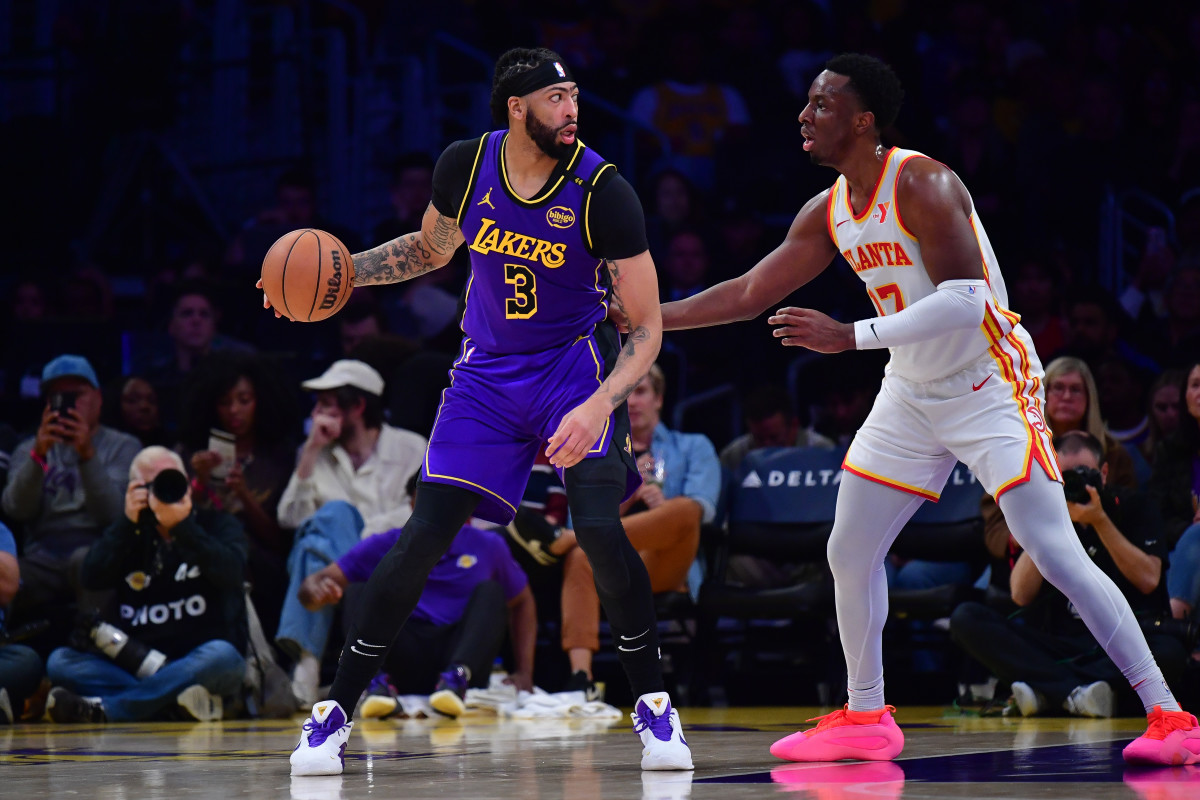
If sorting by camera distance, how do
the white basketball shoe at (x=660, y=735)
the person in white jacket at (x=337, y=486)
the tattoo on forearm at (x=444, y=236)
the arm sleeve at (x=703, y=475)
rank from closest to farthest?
the white basketball shoe at (x=660, y=735) → the tattoo on forearm at (x=444, y=236) → the person in white jacket at (x=337, y=486) → the arm sleeve at (x=703, y=475)

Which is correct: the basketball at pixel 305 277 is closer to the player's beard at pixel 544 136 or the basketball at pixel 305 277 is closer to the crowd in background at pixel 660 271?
the player's beard at pixel 544 136

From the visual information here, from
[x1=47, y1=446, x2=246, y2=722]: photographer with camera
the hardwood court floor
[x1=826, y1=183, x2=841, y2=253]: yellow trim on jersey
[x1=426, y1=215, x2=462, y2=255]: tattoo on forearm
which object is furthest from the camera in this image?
[x1=47, y1=446, x2=246, y2=722]: photographer with camera

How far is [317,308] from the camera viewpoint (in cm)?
402

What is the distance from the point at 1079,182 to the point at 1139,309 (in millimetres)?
1181

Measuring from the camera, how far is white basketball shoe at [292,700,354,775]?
147 inches

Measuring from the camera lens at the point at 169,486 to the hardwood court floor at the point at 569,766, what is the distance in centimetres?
110

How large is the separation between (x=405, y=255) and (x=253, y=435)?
374 cm

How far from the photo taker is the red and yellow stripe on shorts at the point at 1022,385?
391 cm

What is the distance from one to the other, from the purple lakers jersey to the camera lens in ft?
9.61

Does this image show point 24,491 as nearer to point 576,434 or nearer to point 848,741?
point 576,434

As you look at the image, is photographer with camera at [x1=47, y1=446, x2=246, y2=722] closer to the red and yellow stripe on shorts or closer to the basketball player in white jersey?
the basketball player in white jersey

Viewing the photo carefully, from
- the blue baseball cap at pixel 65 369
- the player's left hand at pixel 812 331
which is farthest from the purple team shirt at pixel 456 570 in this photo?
the player's left hand at pixel 812 331

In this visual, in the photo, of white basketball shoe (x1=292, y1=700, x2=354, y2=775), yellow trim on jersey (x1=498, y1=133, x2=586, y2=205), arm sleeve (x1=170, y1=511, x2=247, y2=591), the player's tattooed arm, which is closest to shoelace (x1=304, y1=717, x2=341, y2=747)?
white basketball shoe (x1=292, y1=700, x2=354, y2=775)

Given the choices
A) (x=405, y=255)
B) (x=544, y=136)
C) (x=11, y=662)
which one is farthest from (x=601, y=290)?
(x=11, y=662)
